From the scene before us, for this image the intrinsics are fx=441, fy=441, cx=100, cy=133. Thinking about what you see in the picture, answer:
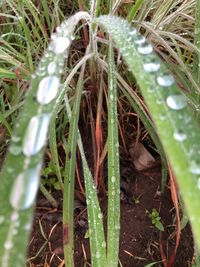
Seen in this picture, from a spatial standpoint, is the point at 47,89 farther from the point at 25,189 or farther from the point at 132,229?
the point at 132,229

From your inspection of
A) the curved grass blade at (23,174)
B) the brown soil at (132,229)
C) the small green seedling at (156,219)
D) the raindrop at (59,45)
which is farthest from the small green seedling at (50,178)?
the curved grass blade at (23,174)

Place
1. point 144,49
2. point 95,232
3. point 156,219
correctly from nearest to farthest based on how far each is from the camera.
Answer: point 144,49 < point 95,232 < point 156,219

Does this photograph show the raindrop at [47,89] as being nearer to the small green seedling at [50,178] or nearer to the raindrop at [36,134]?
the raindrop at [36,134]

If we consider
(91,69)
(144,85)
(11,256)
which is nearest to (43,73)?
(144,85)

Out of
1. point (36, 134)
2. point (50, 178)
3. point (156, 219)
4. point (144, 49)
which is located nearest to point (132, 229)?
point (156, 219)

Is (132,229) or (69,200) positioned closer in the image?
(69,200)

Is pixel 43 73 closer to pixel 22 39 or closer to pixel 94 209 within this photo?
pixel 94 209

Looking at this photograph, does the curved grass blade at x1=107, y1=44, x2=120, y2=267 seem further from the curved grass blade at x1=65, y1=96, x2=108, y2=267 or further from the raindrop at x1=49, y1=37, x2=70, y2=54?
the raindrop at x1=49, y1=37, x2=70, y2=54
